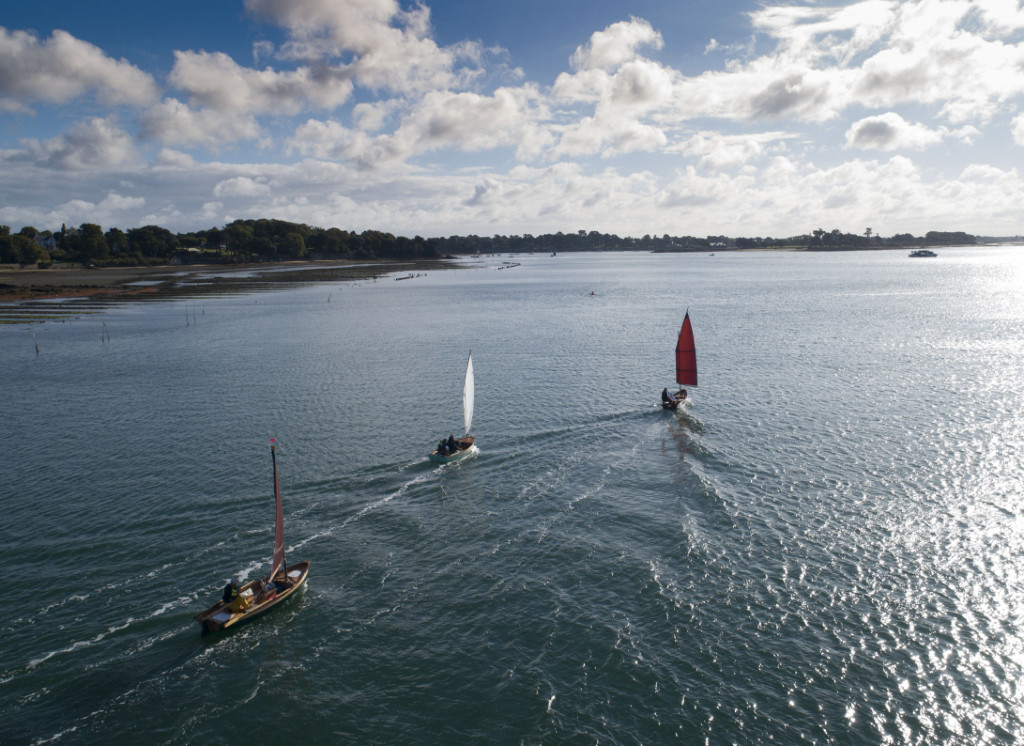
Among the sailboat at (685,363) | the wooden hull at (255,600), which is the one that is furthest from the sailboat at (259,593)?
the sailboat at (685,363)

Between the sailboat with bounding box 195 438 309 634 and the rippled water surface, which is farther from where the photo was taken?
the sailboat with bounding box 195 438 309 634

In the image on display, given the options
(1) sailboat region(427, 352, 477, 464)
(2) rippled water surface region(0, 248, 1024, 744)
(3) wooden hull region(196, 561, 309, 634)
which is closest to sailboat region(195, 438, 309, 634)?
(3) wooden hull region(196, 561, 309, 634)

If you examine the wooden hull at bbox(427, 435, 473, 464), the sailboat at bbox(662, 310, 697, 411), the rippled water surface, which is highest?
the sailboat at bbox(662, 310, 697, 411)

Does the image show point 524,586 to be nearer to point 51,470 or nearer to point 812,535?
point 812,535

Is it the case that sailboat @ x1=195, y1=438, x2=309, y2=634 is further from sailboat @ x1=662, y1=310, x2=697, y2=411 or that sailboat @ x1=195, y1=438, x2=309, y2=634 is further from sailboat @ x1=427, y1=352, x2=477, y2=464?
sailboat @ x1=662, y1=310, x2=697, y2=411

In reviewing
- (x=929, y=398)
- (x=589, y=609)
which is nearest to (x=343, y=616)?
(x=589, y=609)

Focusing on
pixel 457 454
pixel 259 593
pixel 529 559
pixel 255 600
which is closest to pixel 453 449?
pixel 457 454

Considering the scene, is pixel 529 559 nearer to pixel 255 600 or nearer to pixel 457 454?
pixel 255 600
